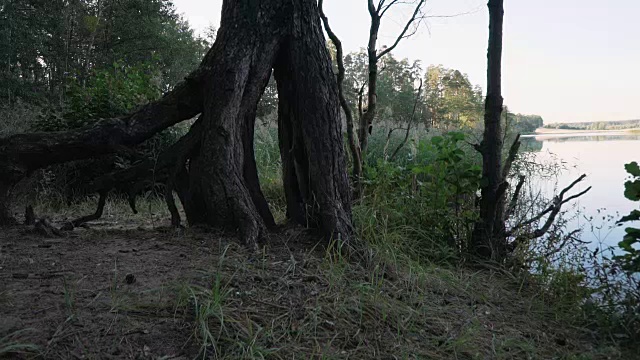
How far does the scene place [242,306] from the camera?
2.84 metres

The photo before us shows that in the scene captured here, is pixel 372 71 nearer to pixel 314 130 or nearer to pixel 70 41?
pixel 314 130

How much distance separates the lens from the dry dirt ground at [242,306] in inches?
96.6

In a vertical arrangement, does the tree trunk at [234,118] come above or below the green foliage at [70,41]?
below

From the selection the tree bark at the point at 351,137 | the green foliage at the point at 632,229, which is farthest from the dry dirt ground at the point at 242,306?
the tree bark at the point at 351,137

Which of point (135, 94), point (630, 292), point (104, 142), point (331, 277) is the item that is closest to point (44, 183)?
point (135, 94)

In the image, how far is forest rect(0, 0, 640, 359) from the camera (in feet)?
8.68

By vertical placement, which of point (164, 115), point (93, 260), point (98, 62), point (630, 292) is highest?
point (98, 62)

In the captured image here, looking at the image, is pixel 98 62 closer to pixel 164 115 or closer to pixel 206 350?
pixel 164 115

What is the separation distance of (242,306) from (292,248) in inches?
39.9

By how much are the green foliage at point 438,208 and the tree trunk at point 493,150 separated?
0.38ft

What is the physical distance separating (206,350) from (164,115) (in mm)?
2501

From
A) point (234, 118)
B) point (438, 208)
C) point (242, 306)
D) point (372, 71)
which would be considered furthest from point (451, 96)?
point (242, 306)

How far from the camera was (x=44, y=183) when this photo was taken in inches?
275

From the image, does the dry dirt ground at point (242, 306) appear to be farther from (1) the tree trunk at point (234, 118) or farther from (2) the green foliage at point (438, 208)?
(2) the green foliage at point (438, 208)
